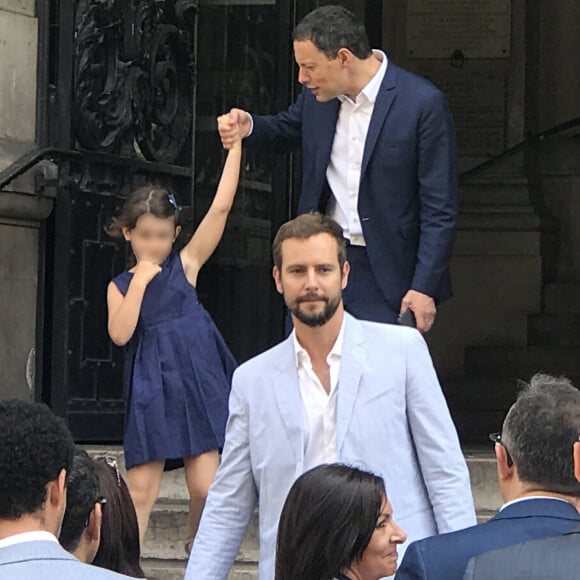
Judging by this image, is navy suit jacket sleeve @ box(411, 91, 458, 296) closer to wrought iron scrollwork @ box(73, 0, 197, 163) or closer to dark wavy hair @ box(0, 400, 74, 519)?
wrought iron scrollwork @ box(73, 0, 197, 163)

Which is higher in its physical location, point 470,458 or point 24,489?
point 24,489

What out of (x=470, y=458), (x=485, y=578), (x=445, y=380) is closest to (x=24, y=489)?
(x=485, y=578)

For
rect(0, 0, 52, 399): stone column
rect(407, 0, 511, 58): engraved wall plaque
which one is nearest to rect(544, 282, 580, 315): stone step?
rect(407, 0, 511, 58): engraved wall plaque

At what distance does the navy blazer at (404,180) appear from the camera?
6.06 metres

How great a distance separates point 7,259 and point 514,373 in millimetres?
4185

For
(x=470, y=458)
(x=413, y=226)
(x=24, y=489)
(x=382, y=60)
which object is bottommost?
(x=470, y=458)

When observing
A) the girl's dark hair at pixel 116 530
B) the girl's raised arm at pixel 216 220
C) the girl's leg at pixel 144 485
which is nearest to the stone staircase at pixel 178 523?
the girl's leg at pixel 144 485

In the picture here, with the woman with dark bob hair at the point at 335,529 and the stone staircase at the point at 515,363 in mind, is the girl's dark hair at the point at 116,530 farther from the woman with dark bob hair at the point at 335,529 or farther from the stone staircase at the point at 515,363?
the stone staircase at the point at 515,363

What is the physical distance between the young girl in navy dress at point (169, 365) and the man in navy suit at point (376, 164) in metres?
0.37

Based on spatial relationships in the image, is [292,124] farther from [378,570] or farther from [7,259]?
[378,570]

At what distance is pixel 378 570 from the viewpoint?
3.74 metres

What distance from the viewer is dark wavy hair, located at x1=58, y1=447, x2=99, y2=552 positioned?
11.3 feet

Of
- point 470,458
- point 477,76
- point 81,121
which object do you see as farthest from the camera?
point 477,76

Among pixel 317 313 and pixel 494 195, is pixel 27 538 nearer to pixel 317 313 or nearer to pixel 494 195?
pixel 317 313
